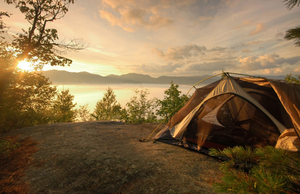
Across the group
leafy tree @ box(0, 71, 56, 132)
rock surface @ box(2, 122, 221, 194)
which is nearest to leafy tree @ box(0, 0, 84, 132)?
leafy tree @ box(0, 71, 56, 132)

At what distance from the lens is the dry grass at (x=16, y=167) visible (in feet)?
9.84

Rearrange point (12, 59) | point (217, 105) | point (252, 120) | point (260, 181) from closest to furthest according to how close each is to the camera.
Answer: point (260, 181) → point (252, 120) → point (217, 105) → point (12, 59)

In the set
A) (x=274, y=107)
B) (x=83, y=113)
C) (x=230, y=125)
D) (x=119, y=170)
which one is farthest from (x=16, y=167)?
(x=83, y=113)

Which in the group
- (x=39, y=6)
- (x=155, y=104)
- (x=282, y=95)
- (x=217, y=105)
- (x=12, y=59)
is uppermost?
(x=39, y=6)

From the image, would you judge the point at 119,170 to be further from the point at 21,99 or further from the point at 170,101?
the point at 170,101

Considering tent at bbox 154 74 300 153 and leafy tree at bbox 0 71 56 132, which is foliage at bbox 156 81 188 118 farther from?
leafy tree at bbox 0 71 56 132

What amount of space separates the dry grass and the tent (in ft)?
14.5

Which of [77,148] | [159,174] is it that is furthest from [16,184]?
[159,174]

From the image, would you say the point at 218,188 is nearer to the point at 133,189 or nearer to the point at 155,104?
Result: the point at 133,189

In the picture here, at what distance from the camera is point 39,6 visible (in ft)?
24.8

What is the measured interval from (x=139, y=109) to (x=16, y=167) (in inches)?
494

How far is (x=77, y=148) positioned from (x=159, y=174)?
10.8 ft

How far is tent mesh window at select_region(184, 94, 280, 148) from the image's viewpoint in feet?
12.7

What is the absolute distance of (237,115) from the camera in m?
4.63
